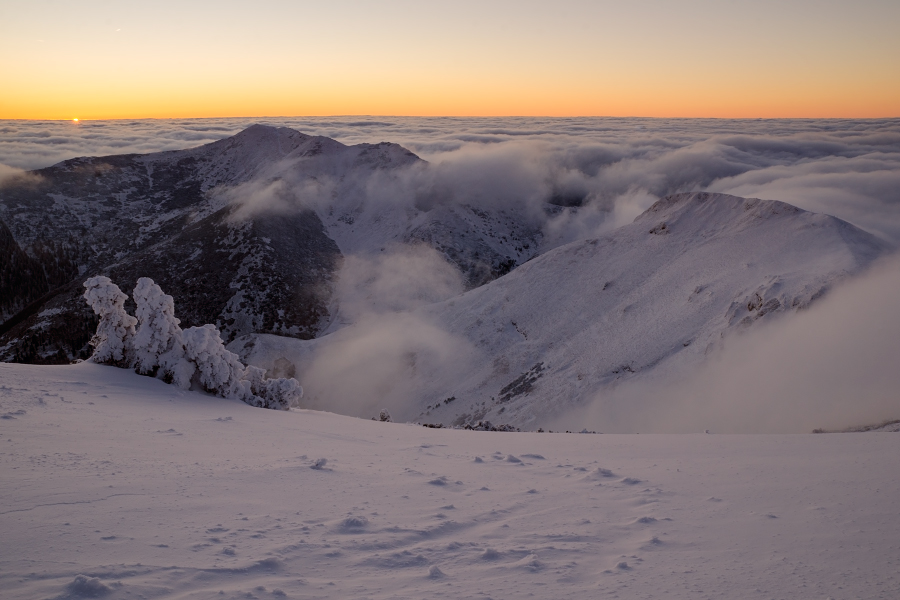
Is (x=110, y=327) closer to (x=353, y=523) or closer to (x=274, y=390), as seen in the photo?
(x=274, y=390)

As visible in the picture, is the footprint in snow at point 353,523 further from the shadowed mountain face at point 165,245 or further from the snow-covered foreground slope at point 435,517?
the shadowed mountain face at point 165,245

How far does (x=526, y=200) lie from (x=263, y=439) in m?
96.5

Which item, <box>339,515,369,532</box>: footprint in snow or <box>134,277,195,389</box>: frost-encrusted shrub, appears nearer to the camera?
<box>339,515,369,532</box>: footprint in snow

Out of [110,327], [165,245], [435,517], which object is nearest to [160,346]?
[110,327]

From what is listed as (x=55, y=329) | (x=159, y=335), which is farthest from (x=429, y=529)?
(x=55, y=329)

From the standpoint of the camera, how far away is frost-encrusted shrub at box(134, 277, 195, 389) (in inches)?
737

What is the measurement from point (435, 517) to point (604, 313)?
31.0 meters

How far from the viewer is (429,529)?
22.2ft

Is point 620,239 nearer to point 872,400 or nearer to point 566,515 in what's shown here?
point 872,400

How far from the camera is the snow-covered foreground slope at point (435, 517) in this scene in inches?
211

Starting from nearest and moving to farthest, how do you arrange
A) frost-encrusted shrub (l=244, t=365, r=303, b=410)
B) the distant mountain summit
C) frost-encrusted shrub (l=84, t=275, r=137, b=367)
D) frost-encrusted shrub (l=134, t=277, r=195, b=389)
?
frost-encrusted shrub (l=134, t=277, r=195, b=389), frost-encrusted shrub (l=84, t=275, r=137, b=367), frost-encrusted shrub (l=244, t=365, r=303, b=410), the distant mountain summit

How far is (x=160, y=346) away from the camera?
1905 cm

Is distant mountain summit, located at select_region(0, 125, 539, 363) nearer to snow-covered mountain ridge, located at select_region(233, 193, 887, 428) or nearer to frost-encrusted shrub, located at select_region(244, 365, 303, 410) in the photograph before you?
snow-covered mountain ridge, located at select_region(233, 193, 887, 428)

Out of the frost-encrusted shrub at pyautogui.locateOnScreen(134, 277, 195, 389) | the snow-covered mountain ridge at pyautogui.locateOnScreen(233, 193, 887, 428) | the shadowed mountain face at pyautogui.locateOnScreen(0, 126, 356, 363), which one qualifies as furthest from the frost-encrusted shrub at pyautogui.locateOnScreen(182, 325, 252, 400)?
the shadowed mountain face at pyautogui.locateOnScreen(0, 126, 356, 363)
